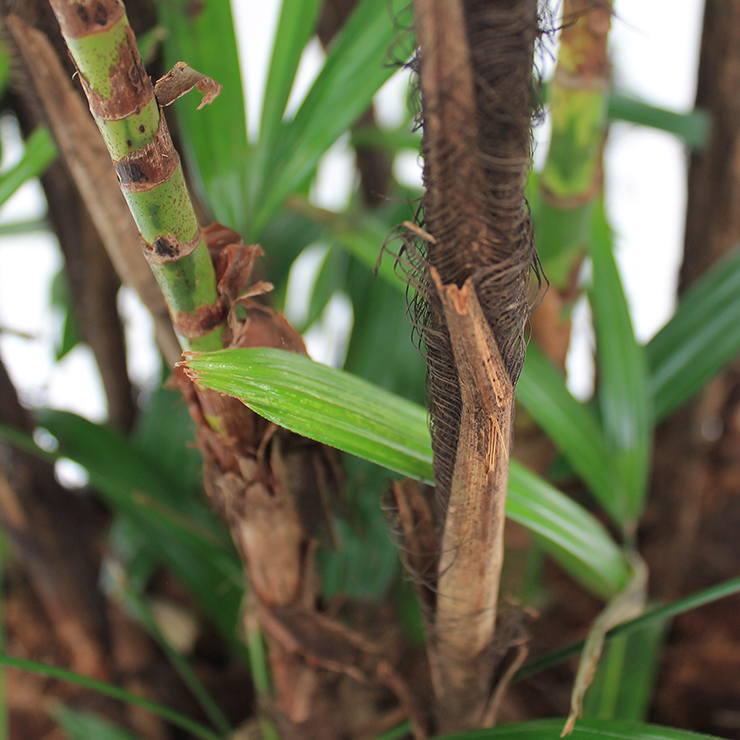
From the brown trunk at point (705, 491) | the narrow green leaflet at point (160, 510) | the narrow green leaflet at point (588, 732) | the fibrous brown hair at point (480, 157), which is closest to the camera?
the fibrous brown hair at point (480, 157)

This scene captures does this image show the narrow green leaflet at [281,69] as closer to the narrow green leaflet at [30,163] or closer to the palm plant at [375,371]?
the palm plant at [375,371]

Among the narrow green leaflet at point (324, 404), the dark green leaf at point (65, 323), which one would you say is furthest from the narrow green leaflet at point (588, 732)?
the dark green leaf at point (65, 323)

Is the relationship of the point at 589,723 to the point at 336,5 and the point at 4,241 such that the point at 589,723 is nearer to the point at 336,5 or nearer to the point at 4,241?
the point at 336,5

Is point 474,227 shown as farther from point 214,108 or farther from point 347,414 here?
point 214,108

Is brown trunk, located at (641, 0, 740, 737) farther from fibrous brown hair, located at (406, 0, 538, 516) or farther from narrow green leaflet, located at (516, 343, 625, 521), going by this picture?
fibrous brown hair, located at (406, 0, 538, 516)

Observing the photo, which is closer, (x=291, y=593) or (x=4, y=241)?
(x=291, y=593)

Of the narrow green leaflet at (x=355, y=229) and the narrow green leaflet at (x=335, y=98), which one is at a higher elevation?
the narrow green leaflet at (x=335, y=98)

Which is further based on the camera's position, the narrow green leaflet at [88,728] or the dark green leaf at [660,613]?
the narrow green leaflet at [88,728]

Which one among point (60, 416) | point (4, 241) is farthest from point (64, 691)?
point (4, 241)
